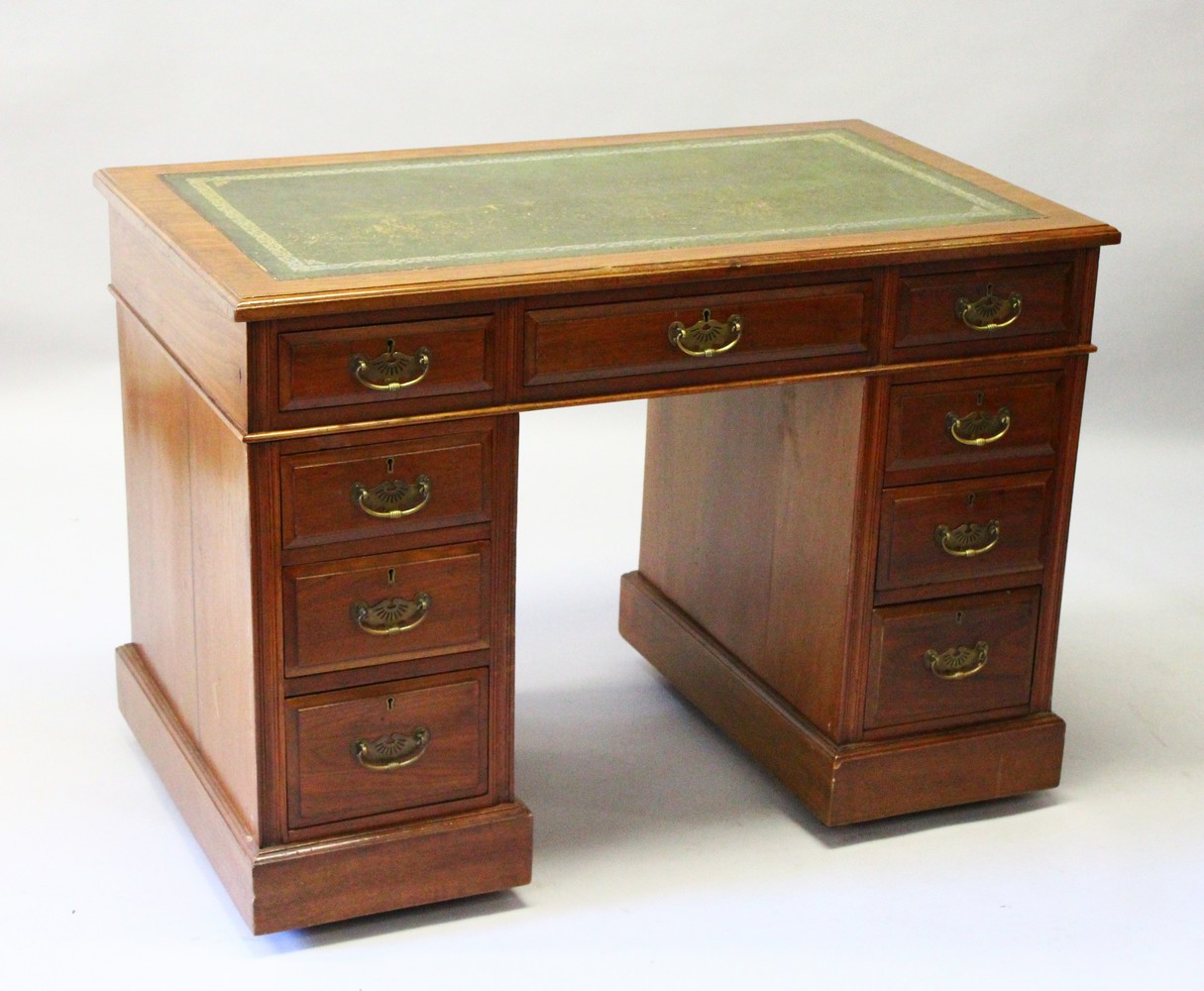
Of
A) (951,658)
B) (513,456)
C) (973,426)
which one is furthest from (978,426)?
(513,456)

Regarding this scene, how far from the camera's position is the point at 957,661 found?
10.7ft

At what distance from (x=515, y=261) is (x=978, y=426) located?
28.8 inches

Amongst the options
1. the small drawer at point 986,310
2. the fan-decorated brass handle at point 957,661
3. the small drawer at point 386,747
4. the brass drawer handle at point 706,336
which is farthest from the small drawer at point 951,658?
the small drawer at point 386,747

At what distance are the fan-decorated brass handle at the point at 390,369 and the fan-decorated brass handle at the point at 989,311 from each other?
766 mm

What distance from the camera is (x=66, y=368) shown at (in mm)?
4723

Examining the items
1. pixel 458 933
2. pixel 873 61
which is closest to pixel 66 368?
pixel 873 61

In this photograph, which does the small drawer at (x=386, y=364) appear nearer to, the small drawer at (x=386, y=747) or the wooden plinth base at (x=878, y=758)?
the small drawer at (x=386, y=747)

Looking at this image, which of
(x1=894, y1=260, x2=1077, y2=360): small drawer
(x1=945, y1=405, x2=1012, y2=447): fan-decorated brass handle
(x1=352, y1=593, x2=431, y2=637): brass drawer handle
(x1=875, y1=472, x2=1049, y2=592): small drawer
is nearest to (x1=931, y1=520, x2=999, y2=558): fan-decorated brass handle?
(x1=875, y1=472, x2=1049, y2=592): small drawer

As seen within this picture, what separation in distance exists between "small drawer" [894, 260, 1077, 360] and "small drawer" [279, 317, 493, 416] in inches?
24.1

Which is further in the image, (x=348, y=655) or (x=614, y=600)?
(x=614, y=600)

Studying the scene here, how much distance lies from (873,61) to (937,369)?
188 cm

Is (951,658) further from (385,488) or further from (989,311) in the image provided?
(385,488)

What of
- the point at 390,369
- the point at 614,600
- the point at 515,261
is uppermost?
the point at 515,261

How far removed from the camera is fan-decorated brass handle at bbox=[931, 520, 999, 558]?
10.4ft
